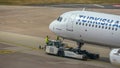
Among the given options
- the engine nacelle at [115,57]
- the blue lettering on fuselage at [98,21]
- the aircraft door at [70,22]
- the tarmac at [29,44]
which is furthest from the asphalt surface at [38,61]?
the blue lettering on fuselage at [98,21]

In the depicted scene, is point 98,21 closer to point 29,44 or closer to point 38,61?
point 38,61

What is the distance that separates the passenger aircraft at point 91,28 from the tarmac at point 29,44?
236cm

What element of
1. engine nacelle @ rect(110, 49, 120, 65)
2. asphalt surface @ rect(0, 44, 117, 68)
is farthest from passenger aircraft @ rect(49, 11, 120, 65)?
asphalt surface @ rect(0, 44, 117, 68)

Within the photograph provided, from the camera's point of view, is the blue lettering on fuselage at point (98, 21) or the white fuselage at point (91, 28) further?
the blue lettering on fuselage at point (98, 21)

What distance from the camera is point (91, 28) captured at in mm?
40156

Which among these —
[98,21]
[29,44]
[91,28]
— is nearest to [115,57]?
[91,28]

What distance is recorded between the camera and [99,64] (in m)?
39.2

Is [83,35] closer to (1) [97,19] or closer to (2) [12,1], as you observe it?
(1) [97,19]

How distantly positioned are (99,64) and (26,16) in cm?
4294

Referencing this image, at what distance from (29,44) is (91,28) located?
1195 cm

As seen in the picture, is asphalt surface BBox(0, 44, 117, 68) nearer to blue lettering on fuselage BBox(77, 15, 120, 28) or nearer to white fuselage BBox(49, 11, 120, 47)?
white fuselage BBox(49, 11, 120, 47)

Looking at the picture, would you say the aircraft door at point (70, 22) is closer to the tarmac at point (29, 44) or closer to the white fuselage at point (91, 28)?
the white fuselage at point (91, 28)

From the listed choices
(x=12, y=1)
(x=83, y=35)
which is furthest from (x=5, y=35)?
(x=12, y=1)

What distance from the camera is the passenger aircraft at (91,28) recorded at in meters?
39.2
